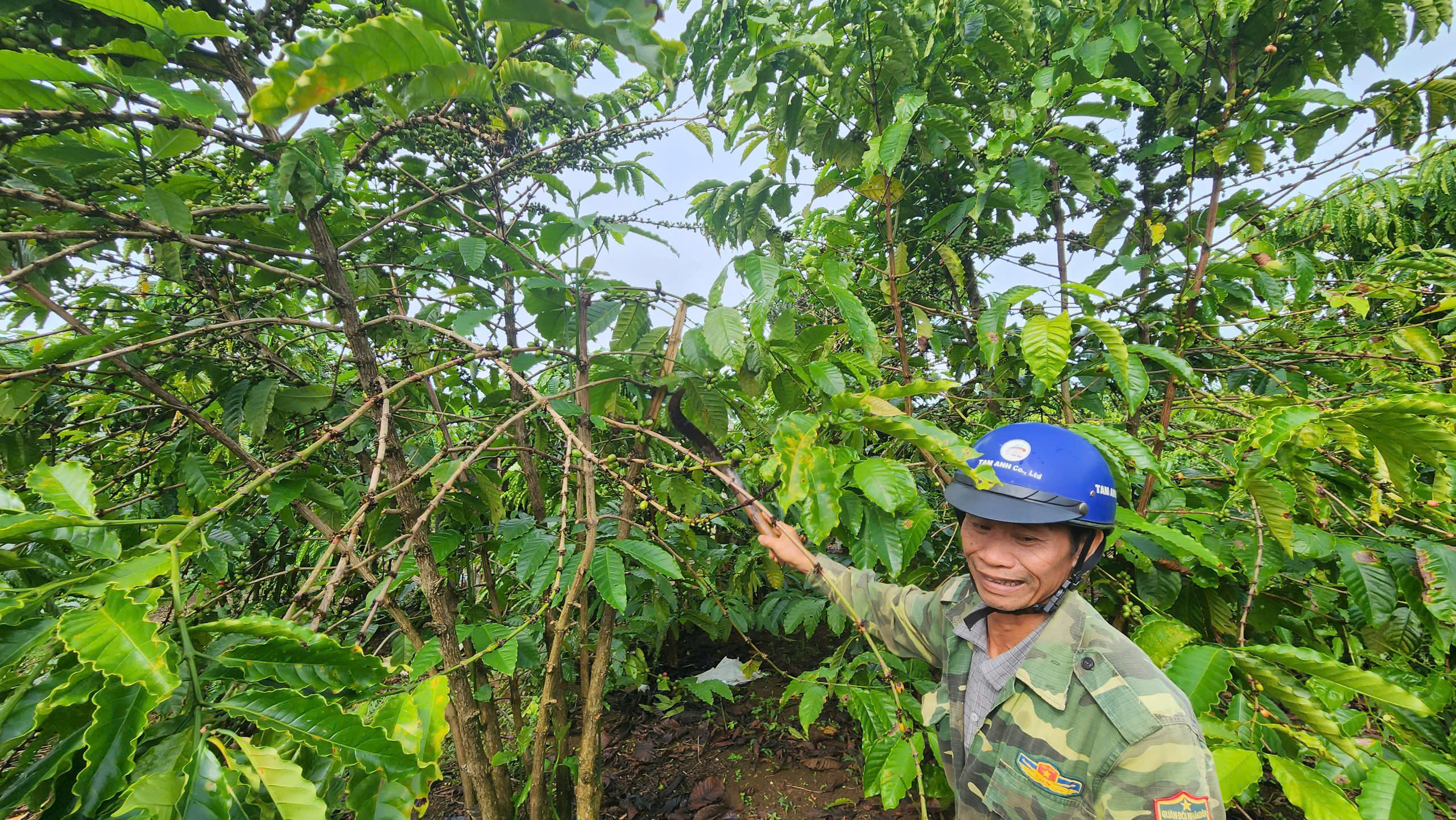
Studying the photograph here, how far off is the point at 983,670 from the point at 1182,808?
52 centimetres

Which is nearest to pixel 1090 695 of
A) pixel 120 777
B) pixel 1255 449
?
pixel 1255 449

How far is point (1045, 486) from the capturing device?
4.57ft

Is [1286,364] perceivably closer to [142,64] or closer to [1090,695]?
[1090,695]

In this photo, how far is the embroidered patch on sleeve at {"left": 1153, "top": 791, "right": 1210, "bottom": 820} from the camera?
3.77ft

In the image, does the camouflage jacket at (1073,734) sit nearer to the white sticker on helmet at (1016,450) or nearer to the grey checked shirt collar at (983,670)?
the grey checked shirt collar at (983,670)

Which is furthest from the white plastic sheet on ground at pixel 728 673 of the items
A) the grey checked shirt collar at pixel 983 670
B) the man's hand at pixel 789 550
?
the grey checked shirt collar at pixel 983 670

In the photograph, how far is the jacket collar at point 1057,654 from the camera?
1416 mm

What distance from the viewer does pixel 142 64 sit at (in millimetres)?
1320

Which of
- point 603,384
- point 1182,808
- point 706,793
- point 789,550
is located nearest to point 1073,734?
point 1182,808

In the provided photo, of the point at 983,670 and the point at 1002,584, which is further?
the point at 983,670

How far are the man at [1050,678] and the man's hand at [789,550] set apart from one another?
46 cm

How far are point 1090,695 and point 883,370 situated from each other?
4.39 feet

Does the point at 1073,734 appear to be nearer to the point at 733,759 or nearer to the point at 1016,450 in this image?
the point at 1016,450

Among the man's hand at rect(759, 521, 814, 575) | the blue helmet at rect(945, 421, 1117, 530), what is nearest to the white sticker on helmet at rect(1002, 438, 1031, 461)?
the blue helmet at rect(945, 421, 1117, 530)
